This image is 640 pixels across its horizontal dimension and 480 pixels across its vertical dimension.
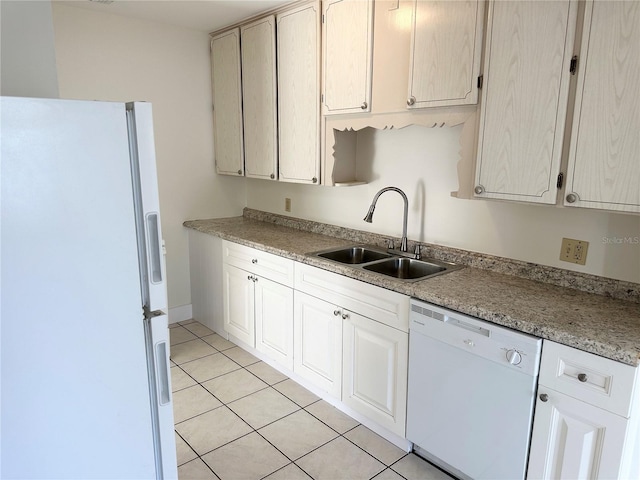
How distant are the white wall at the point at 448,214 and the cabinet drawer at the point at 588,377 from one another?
61cm

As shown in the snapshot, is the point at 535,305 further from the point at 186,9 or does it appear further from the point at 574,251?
the point at 186,9

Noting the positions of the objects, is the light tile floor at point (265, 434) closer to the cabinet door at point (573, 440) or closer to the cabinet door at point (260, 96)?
the cabinet door at point (573, 440)

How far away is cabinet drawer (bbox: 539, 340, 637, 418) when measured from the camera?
4.74 ft

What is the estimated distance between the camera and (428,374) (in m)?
2.04

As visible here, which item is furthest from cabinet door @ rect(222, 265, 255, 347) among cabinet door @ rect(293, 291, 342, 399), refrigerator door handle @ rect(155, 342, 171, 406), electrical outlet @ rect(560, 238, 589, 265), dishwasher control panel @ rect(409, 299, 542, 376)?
electrical outlet @ rect(560, 238, 589, 265)

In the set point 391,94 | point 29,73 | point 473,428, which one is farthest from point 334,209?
point 29,73

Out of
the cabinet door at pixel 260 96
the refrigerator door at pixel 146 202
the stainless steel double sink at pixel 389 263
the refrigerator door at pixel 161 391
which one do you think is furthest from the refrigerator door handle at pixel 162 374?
the cabinet door at pixel 260 96

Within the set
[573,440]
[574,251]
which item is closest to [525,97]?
[574,251]

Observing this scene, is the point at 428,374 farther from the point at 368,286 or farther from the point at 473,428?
the point at 368,286

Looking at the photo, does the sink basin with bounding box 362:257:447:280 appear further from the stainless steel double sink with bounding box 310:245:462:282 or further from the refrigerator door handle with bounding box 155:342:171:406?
the refrigerator door handle with bounding box 155:342:171:406

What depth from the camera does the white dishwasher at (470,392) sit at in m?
1.71

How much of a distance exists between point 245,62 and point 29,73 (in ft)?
5.89

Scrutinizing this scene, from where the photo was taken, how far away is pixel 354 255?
2.90 meters

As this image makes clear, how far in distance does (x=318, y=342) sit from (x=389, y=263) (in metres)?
0.61
